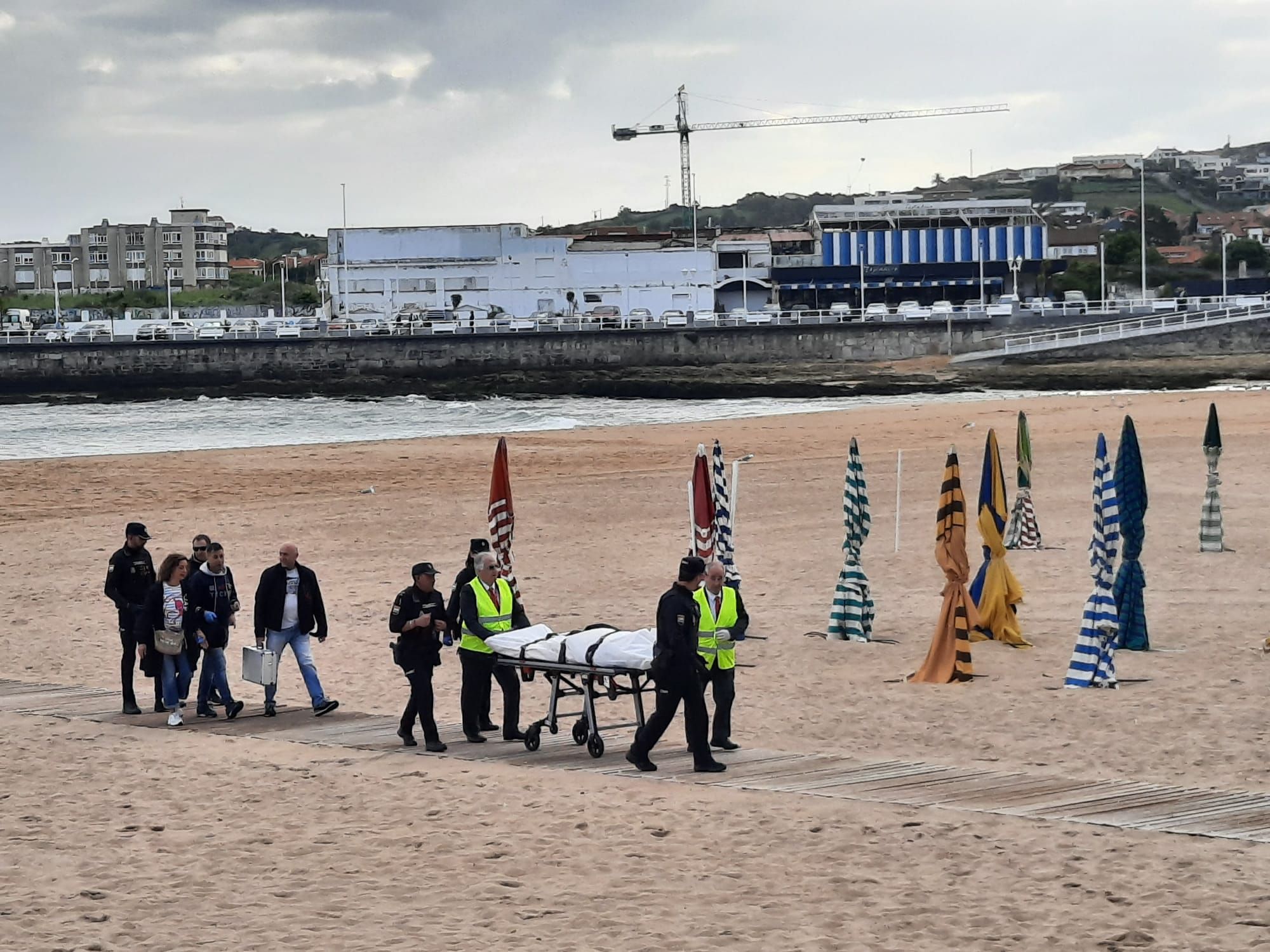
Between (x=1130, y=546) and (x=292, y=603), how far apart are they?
671cm

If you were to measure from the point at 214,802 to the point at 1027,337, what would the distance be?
55.7m

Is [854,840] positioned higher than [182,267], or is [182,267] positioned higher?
[182,267]

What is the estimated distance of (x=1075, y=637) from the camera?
13664mm

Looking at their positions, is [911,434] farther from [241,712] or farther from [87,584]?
[241,712]

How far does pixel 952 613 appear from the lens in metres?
12.4

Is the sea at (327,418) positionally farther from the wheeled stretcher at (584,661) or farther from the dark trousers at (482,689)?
the wheeled stretcher at (584,661)

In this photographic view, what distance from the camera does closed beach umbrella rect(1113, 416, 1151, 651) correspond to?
13008 millimetres

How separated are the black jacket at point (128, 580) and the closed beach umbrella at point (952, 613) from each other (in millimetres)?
5630

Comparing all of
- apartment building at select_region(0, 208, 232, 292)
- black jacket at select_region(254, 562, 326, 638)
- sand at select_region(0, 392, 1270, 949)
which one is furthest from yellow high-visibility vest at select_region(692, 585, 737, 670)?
apartment building at select_region(0, 208, 232, 292)

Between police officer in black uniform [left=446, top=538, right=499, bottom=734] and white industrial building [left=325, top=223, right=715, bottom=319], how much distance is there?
69.6 meters

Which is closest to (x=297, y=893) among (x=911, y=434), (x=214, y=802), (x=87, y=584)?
(x=214, y=802)

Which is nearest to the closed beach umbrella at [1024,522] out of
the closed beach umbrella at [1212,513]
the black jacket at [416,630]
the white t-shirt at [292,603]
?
the closed beach umbrella at [1212,513]

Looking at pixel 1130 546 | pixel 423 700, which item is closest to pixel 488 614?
pixel 423 700

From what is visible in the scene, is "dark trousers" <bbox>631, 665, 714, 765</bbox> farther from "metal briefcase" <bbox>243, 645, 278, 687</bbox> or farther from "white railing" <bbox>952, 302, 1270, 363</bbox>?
"white railing" <bbox>952, 302, 1270, 363</bbox>
